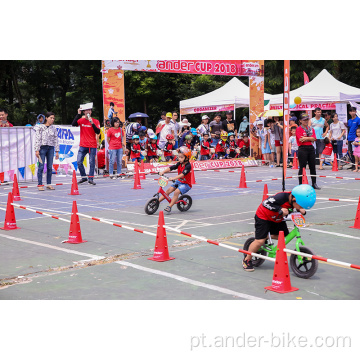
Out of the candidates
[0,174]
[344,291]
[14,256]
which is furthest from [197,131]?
[344,291]

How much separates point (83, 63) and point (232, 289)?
38.3 metres

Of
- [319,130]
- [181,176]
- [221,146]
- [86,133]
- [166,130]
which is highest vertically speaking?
[166,130]

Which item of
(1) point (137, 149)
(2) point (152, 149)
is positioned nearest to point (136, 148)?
(1) point (137, 149)

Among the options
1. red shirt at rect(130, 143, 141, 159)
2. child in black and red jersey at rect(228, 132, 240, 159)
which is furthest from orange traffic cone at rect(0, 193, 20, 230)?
child in black and red jersey at rect(228, 132, 240, 159)

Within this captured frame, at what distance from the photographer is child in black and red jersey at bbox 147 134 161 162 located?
2338cm

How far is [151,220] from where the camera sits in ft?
36.1

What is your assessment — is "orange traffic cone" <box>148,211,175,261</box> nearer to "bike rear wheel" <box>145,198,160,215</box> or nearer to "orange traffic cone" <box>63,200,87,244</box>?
"orange traffic cone" <box>63,200,87,244</box>

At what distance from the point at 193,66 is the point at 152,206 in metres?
14.3

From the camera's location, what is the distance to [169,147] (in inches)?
944

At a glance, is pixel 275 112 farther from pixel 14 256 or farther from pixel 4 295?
pixel 4 295

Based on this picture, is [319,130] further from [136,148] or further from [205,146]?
[136,148]

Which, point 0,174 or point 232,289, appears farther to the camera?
point 0,174

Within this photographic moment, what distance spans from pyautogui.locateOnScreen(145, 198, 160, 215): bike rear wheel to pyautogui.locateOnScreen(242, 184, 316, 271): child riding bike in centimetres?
468

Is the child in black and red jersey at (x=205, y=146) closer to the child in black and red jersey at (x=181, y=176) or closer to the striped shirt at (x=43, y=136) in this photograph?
the striped shirt at (x=43, y=136)
